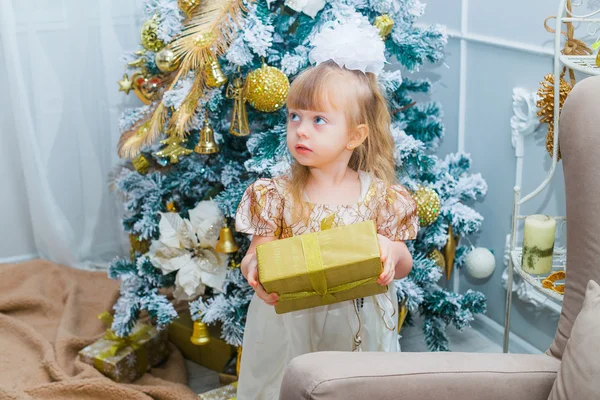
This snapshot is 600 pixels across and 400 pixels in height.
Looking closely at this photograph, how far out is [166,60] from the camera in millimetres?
1678

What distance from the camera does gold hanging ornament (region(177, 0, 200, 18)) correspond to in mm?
1645

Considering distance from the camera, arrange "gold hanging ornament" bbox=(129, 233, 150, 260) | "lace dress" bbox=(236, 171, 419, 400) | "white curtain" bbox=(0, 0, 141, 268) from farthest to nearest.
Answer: "white curtain" bbox=(0, 0, 141, 268) < "gold hanging ornament" bbox=(129, 233, 150, 260) < "lace dress" bbox=(236, 171, 419, 400)

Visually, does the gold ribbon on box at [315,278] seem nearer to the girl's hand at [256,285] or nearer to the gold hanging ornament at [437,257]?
the girl's hand at [256,285]

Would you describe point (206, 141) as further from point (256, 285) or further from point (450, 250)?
point (450, 250)

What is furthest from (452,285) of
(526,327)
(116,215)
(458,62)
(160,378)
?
(116,215)

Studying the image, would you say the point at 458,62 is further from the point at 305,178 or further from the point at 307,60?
the point at 305,178

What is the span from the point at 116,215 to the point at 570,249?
1572 mm

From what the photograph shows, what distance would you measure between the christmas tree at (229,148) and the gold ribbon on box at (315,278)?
1.26ft

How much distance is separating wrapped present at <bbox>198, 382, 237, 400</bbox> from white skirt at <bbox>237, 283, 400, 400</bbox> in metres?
0.29

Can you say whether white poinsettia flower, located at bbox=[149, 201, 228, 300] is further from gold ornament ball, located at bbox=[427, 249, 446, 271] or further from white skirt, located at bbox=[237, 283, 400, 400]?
gold ornament ball, located at bbox=[427, 249, 446, 271]

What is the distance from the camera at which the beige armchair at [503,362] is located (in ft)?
3.74

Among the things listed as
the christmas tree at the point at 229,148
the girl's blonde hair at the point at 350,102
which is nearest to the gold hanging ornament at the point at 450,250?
the christmas tree at the point at 229,148

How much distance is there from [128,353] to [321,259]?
929 mm

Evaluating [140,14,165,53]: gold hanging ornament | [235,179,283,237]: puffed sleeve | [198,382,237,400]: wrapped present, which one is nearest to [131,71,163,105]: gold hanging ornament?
[140,14,165,53]: gold hanging ornament
